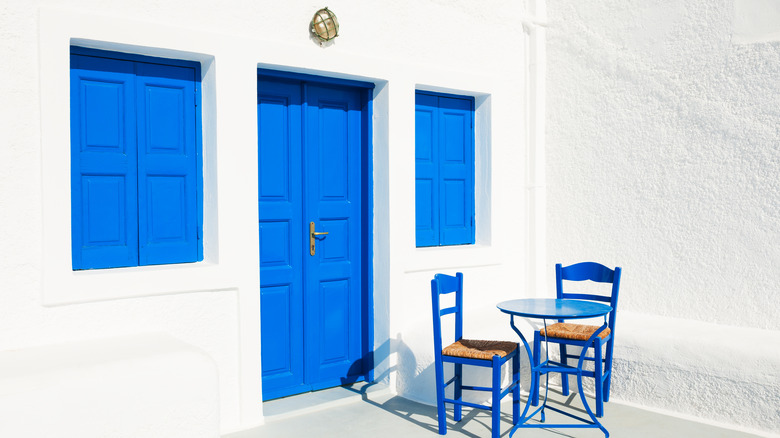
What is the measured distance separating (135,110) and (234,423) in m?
2.13

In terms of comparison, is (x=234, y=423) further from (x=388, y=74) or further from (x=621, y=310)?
(x=621, y=310)

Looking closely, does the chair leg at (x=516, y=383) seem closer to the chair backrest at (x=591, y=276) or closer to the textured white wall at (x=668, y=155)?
the chair backrest at (x=591, y=276)

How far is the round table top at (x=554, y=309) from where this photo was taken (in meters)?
4.09

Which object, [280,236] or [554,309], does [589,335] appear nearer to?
[554,309]

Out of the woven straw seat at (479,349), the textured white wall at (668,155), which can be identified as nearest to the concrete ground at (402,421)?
the woven straw seat at (479,349)

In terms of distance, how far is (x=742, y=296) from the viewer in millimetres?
5105

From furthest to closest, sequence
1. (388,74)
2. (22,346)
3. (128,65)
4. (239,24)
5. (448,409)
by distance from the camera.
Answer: (388,74) → (448,409) → (239,24) → (128,65) → (22,346)

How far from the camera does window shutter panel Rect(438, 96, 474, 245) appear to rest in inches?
233

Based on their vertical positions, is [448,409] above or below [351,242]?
below

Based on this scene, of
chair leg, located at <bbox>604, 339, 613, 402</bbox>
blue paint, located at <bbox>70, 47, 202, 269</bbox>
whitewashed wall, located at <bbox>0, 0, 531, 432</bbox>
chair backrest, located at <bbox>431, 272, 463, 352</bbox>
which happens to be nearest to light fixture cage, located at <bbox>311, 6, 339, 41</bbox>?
whitewashed wall, located at <bbox>0, 0, 531, 432</bbox>

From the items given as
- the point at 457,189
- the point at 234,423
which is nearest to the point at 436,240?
the point at 457,189

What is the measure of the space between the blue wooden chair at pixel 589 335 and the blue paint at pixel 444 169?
1116 millimetres

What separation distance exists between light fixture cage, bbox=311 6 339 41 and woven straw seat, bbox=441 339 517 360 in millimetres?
2364

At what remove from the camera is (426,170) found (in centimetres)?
577
